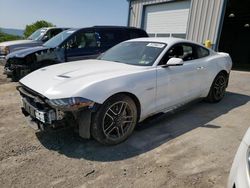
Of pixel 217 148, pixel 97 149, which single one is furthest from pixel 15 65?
pixel 217 148

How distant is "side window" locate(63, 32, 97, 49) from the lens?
22.5 ft

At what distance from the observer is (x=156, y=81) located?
11.9ft

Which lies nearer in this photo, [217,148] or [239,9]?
[217,148]

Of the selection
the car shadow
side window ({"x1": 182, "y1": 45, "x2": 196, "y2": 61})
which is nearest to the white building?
side window ({"x1": 182, "y1": 45, "x2": 196, "y2": 61})

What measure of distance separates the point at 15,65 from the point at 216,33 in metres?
8.21

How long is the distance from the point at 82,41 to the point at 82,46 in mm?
157

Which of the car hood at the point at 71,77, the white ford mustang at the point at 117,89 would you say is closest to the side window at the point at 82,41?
the white ford mustang at the point at 117,89

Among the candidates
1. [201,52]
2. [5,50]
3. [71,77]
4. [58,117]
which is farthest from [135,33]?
[58,117]

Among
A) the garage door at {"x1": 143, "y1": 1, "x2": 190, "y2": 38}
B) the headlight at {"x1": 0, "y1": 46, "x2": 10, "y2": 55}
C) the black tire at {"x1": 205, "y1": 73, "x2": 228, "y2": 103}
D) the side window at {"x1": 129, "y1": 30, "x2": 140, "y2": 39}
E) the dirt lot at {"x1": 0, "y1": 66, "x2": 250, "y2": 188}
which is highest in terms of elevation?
the garage door at {"x1": 143, "y1": 1, "x2": 190, "y2": 38}

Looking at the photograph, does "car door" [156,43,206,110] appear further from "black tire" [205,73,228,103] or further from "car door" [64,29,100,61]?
"car door" [64,29,100,61]

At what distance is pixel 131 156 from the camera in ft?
10.2

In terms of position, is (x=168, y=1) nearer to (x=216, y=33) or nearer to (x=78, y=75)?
(x=216, y=33)

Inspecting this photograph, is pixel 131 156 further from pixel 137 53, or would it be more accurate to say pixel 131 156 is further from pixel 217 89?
pixel 217 89

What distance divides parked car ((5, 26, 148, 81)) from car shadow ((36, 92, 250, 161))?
334 cm
